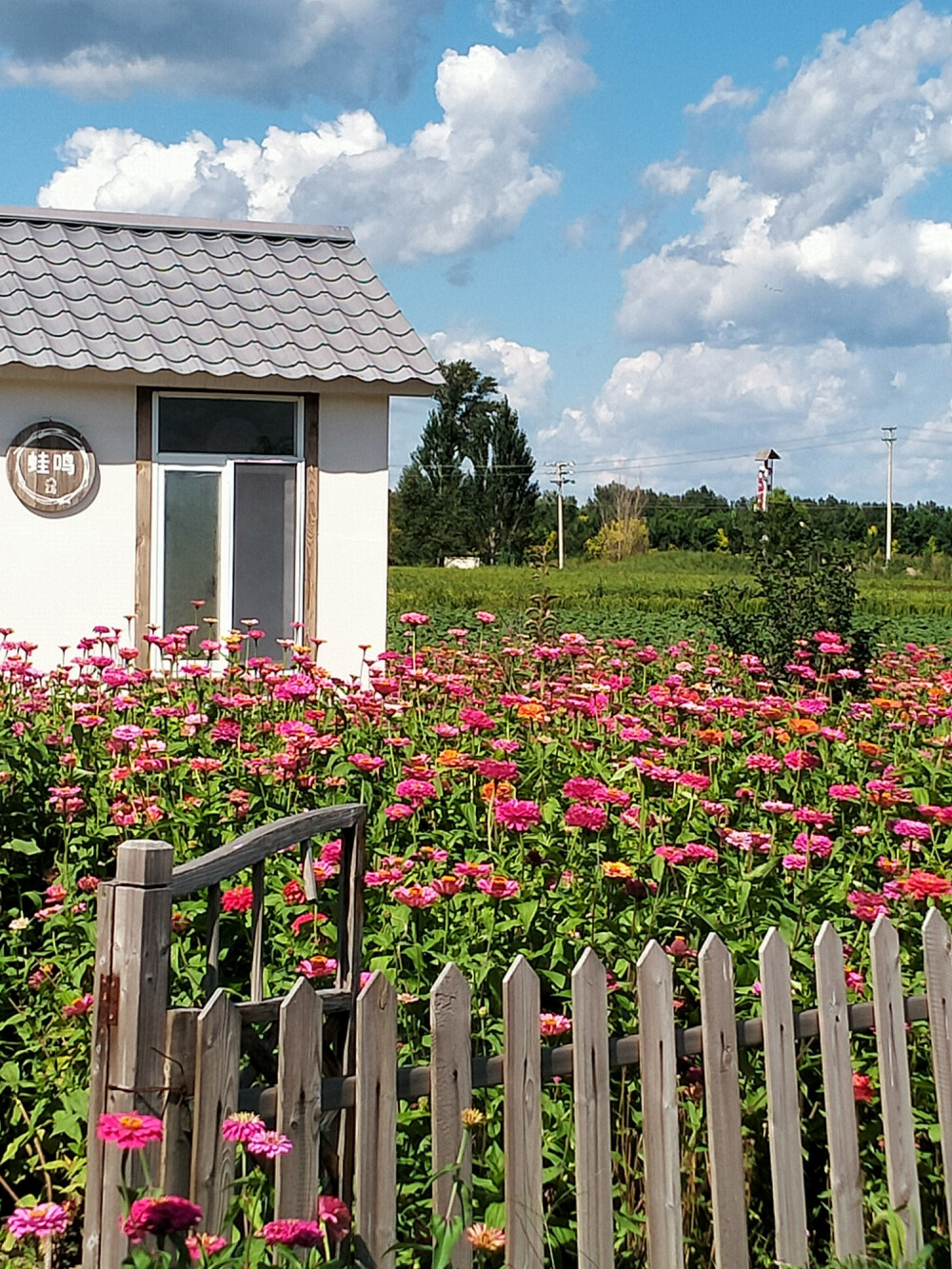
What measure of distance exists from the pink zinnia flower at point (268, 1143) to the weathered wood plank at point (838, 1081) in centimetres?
130

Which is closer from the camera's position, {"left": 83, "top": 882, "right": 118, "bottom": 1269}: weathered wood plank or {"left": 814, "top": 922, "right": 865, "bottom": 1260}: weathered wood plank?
{"left": 83, "top": 882, "right": 118, "bottom": 1269}: weathered wood plank

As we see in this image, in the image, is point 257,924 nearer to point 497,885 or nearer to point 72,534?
point 497,885

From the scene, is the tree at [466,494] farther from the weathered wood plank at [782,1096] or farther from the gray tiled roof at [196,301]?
the weathered wood plank at [782,1096]

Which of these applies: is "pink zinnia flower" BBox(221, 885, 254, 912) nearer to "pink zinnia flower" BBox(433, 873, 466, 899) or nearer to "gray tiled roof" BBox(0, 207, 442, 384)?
"pink zinnia flower" BBox(433, 873, 466, 899)

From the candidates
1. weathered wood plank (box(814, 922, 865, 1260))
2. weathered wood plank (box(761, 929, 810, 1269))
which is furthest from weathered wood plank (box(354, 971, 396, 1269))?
weathered wood plank (box(814, 922, 865, 1260))

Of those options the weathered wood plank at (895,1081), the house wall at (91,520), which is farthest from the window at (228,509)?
the weathered wood plank at (895,1081)

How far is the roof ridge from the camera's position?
35.1 feet

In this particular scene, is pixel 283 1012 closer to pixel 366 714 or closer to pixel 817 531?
pixel 366 714

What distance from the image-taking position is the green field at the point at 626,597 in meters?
19.6

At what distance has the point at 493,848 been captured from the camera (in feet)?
14.6

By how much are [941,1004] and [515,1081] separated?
4.12 ft

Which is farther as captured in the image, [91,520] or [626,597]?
[626,597]

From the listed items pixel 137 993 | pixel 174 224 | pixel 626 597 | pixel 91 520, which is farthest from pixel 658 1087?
pixel 626 597

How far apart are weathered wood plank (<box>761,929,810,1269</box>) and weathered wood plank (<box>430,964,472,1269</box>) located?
28.0 inches
